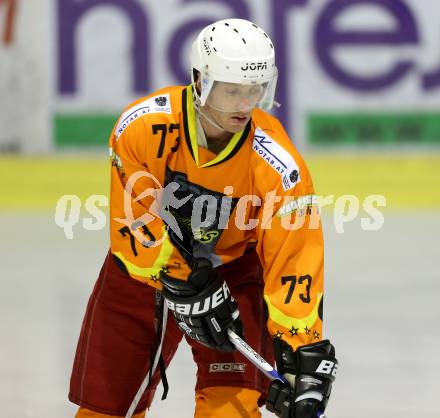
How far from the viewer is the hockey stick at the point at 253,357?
3.71 meters

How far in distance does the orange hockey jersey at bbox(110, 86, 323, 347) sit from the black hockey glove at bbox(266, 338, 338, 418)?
42 mm

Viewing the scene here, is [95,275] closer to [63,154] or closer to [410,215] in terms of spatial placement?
[410,215]

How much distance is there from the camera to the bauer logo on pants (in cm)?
399

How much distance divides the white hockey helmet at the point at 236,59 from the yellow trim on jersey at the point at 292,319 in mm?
603

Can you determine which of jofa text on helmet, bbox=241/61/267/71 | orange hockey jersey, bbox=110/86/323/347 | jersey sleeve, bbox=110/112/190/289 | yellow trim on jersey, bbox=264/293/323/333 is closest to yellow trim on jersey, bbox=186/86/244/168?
orange hockey jersey, bbox=110/86/323/347

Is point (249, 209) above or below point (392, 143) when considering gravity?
above

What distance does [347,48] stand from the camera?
31.4 feet

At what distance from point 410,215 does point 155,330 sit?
410 cm

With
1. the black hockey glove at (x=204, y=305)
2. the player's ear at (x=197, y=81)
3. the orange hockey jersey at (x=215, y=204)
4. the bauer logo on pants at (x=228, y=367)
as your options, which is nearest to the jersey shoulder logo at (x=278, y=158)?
the orange hockey jersey at (x=215, y=204)

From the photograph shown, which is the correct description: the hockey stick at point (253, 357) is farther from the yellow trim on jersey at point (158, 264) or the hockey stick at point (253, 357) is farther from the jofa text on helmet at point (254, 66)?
the jofa text on helmet at point (254, 66)

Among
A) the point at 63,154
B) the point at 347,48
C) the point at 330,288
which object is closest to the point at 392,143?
the point at 347,48

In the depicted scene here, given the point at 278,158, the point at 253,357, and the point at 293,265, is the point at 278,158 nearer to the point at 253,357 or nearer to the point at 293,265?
the point at 293,265

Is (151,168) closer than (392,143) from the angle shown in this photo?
Yes

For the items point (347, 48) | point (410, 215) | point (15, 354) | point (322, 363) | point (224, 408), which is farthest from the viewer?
point (347, 48)
